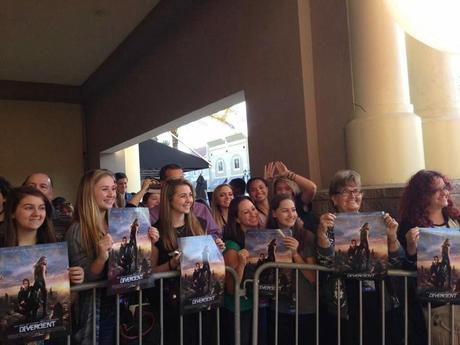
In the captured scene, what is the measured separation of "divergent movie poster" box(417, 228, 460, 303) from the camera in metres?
1.97

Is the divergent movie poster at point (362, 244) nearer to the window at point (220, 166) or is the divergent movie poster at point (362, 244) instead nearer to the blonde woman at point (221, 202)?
the blonde woman at point (221, 202)

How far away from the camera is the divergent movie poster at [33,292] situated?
169 cm

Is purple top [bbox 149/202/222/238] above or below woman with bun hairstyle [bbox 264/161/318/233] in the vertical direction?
below

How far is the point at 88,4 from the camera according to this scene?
623 centimetres

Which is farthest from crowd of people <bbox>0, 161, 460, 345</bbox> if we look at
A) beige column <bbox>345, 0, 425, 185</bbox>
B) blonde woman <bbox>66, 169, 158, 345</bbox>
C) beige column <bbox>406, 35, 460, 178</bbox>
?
beige column <bbox>406, 35, 460, 178</bbox>

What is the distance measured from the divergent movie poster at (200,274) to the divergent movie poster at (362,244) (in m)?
0.63

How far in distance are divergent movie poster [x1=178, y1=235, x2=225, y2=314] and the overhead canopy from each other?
7.61 meters

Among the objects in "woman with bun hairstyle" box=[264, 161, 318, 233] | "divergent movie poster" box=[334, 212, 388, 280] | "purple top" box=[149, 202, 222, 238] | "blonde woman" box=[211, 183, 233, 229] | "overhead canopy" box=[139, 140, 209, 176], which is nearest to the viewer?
"divergent movie poster" box=[334, 212, 388, 280]

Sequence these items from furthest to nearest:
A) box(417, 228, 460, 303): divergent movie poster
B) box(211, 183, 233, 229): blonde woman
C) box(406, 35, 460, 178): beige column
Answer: box(406, 35, 460, 178): beige column, box(211, 183, 233, 229): blonde woman, box(417, 228, 460, 303): divergent movie poster

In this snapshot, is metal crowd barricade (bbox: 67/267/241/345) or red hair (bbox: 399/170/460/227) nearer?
metal crowd barricade (bbox: 67/267/241/345)

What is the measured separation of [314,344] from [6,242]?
1773 millimetres

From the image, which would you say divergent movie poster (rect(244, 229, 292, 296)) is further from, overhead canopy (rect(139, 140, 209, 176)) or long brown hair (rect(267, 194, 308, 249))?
overhead canopy (rect(139, 140, 209, 176))

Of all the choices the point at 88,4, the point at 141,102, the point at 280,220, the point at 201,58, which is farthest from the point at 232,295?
the point at 141,102

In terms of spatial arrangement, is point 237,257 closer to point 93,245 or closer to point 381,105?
point 93,245
